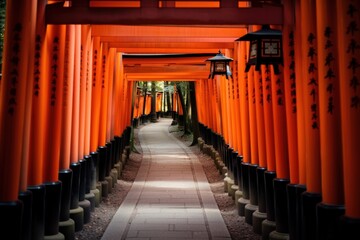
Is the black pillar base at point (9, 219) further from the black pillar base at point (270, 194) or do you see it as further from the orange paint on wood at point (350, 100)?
the black pillar base at point (270, 194)

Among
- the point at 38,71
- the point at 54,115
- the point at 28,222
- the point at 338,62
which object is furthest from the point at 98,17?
the point at 338,62

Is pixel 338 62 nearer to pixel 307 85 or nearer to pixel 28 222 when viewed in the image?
pixel 307 85

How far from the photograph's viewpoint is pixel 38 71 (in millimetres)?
5652

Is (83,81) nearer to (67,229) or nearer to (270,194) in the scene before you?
(67,229)

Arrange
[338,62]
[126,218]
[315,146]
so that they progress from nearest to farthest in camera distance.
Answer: [338,62], [315,146], [126,218]

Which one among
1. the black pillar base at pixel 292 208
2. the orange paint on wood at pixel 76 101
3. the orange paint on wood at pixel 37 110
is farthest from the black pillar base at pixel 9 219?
the black pillar base at pixel 292 208

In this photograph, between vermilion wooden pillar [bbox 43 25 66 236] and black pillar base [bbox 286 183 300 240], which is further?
vermilion wooden pillar [bbox 43 25 66 236]

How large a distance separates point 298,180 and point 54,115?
3706mm

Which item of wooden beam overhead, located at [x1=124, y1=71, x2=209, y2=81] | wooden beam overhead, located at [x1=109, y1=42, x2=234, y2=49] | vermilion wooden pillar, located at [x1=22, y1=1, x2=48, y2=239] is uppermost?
wooden beam overhead, located at [x1=124, y1=71, x2=209, y2=81]

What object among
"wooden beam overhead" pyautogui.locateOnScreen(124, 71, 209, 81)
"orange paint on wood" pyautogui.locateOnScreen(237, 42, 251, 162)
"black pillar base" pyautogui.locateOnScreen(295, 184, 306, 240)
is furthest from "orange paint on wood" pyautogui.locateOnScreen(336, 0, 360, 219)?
"wooden beam overhead" pyautogui.locateOnScreen(124, 71, 209, 81)

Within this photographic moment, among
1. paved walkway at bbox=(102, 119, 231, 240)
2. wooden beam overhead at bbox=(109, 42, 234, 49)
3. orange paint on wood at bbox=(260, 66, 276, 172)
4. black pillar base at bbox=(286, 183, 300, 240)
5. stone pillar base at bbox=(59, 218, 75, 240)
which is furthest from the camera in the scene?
wooden beam overhead at bbox=(109, 42, 234, 49)

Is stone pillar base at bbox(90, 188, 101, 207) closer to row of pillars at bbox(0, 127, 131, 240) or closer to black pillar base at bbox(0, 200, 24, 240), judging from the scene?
row of pillars at bbox(0, 127, 131, 240)

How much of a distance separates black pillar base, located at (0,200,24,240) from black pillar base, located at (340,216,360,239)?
3.31 metres

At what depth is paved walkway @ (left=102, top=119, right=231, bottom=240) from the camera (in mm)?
7340
